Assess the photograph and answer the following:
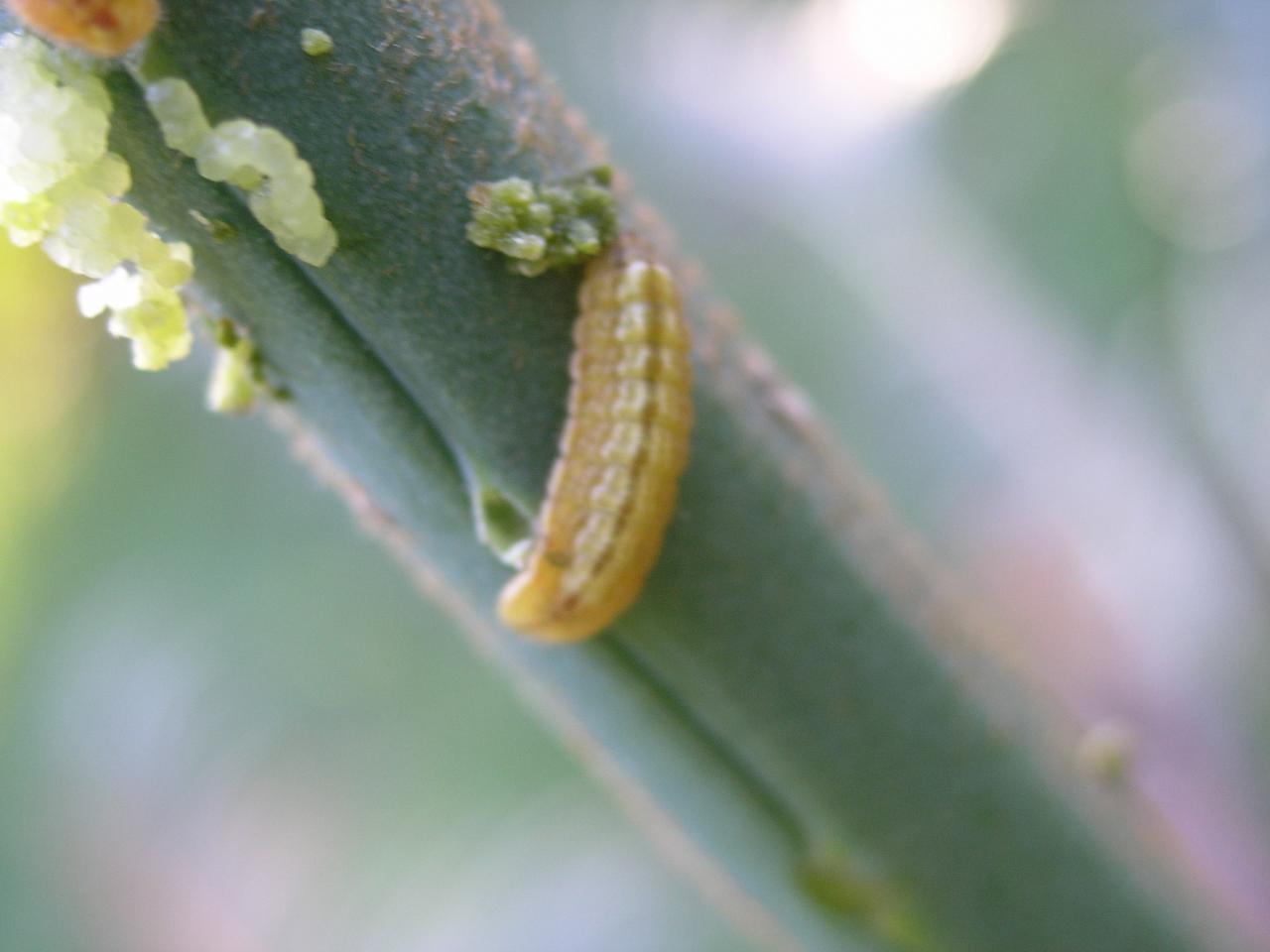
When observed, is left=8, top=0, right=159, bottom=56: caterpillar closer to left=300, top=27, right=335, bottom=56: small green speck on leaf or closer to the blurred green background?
left=300, top=27, right=335, bottom=56: small green speck on leaf

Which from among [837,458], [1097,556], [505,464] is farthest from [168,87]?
[1097,556]

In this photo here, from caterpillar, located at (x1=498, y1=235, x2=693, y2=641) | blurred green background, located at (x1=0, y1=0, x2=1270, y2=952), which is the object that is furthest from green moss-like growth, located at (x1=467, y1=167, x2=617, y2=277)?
blurred green background, located at (x1=0, y1=0, x2=1270, y2=952)

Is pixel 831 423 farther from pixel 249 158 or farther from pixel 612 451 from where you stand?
pixel 249 158

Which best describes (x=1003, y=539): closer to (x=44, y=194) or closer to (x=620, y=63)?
(x=620, y=63)

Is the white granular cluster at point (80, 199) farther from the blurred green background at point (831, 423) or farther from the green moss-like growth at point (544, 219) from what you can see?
the blurred green background at point (831, 423)

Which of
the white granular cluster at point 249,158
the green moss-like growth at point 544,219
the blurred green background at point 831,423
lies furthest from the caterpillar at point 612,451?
the blurred green background at point 831,423
